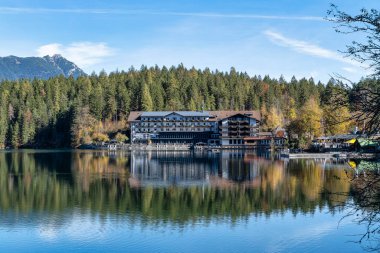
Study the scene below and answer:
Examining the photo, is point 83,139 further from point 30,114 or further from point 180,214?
point 180,214

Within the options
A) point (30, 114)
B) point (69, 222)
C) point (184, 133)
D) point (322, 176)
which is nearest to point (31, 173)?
point (69, 222)

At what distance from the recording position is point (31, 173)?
3678cm

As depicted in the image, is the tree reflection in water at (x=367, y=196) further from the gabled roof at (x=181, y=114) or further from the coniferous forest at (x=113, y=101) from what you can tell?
the coniferous forest at (x=113, y=101)

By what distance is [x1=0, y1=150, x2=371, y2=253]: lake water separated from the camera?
49.6 feet

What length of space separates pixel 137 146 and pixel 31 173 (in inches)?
1919

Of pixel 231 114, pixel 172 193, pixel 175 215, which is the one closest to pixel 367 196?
pixel 175 215

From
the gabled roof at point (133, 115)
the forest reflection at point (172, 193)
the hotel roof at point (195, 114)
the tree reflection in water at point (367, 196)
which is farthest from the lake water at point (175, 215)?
the gabled roof at point (133, 115)

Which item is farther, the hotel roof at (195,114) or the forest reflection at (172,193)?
the hotel roof at (195,114)

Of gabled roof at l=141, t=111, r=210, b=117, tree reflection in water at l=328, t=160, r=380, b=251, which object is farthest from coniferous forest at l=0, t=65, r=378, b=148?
tree reflection in water at l=328, t=160, r=380, b=251

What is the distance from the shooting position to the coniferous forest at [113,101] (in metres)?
91.9

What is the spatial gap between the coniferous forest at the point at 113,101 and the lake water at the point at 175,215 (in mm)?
60434

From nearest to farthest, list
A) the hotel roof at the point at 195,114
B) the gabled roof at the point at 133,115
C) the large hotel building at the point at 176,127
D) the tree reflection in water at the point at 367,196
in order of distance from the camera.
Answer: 1. the tree reflection in water at the point at 367,196
2. the hotel roof at the point at 195,114
3. the large hotel building at the point at 176,127
4. the gabled roof at the point at 133,115

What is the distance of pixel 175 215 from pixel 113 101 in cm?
7918

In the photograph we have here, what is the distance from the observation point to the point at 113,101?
9662cm
